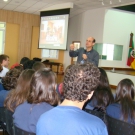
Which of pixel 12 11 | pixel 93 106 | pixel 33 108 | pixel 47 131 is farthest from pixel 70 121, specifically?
pixel 12 11

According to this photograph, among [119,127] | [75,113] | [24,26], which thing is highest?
[24,26]

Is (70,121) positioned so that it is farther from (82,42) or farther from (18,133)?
(82,42)

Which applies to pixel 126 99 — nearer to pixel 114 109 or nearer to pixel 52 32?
pixel 114 109

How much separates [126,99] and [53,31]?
290 inches

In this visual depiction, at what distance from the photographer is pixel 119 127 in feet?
6.04

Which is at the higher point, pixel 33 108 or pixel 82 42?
pixel 82 42

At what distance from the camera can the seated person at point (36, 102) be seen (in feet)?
4.99

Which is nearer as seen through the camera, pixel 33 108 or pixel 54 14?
pixel 33 108

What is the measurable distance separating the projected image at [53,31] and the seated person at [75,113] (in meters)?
7.46

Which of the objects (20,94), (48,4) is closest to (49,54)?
(48,4)

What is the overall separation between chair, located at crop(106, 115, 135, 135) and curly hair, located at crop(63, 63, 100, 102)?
901 millimetres

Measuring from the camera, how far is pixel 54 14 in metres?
9.02

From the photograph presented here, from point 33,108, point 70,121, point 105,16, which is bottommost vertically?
point 33,108

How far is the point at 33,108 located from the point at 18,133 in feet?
0.65
